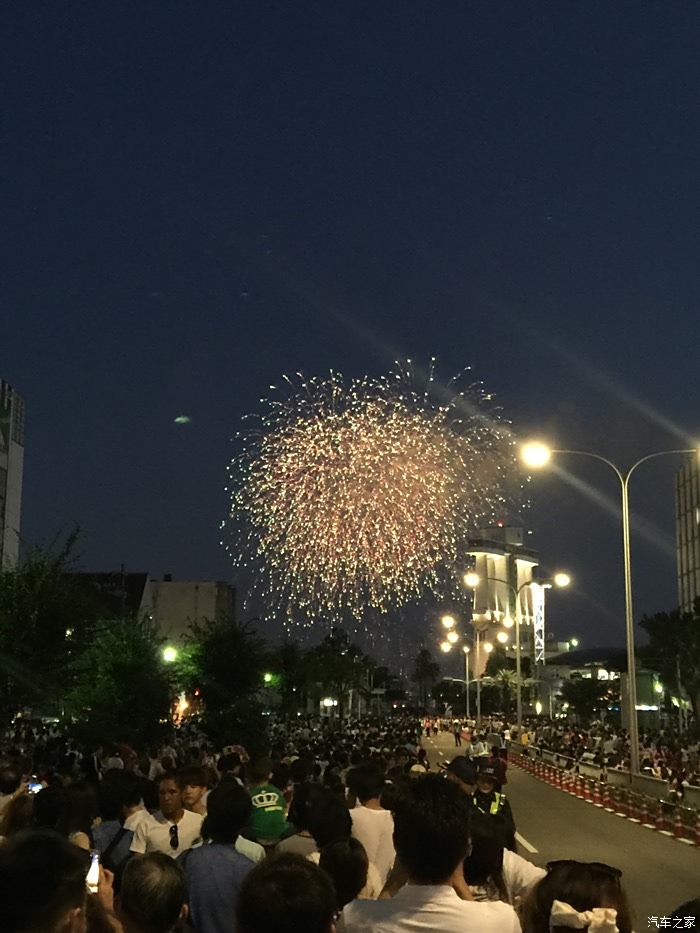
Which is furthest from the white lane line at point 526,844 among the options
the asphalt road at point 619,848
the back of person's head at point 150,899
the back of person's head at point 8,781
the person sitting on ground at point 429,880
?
the person sitting on ground at point 429,880

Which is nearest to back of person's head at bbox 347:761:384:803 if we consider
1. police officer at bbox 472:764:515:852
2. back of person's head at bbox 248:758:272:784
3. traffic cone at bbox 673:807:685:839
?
police officer at bbox 472:764:515:852

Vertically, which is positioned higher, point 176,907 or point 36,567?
point 36,567

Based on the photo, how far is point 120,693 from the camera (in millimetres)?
42406

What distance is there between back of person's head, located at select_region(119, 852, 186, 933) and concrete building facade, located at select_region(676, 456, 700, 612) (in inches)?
4456

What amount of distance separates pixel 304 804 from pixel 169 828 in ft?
3.79

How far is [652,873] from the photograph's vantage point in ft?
60.7

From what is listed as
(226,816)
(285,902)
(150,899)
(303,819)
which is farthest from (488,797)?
(285,902)

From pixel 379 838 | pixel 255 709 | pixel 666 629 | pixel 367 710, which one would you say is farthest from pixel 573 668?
pixel 379 838

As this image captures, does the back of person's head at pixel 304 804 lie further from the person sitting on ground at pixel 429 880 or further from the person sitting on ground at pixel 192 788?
the person sitting on ground at pixel 429 880

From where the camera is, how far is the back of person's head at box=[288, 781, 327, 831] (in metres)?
8.99

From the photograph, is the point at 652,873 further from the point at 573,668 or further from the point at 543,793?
the point at 573,668

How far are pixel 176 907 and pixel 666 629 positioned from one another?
265 ft

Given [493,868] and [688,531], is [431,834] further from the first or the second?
[688,531]

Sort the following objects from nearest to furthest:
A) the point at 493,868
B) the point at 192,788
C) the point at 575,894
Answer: the point at 575,894 < the point at 493,868 < the point at 192,788
